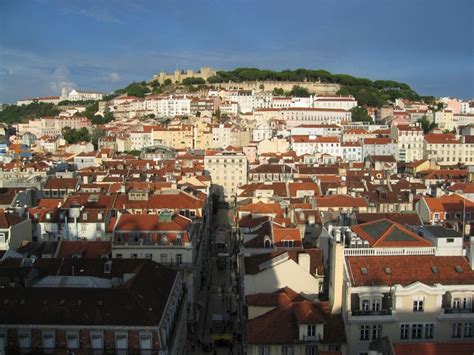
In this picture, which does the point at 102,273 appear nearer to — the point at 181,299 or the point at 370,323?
the point at 181,299

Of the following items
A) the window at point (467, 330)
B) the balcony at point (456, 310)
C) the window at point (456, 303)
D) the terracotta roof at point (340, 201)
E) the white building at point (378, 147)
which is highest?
the white building at point (378, 147)

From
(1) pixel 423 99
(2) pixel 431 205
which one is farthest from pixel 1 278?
(1) pixel 423 99

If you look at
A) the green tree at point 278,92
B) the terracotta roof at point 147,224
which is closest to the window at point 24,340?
the terracotta roof at point 147,224

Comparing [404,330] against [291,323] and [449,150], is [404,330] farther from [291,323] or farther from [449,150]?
[449,150]

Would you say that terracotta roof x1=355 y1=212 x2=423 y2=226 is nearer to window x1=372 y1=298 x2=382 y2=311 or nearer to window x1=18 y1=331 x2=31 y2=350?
window x1=372 y1=298 x2=382 y2=311

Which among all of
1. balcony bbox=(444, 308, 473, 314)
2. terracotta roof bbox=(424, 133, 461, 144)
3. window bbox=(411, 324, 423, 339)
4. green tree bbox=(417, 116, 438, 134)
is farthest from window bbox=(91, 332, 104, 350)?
green tree bbox=(417, 116, 438, 134)

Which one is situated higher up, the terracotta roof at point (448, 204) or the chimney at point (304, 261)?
the terracotta roof at point (448, 204)

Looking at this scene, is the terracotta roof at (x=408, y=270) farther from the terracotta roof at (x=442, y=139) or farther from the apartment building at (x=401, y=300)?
the terracotta roof at (x=442, y=139)
